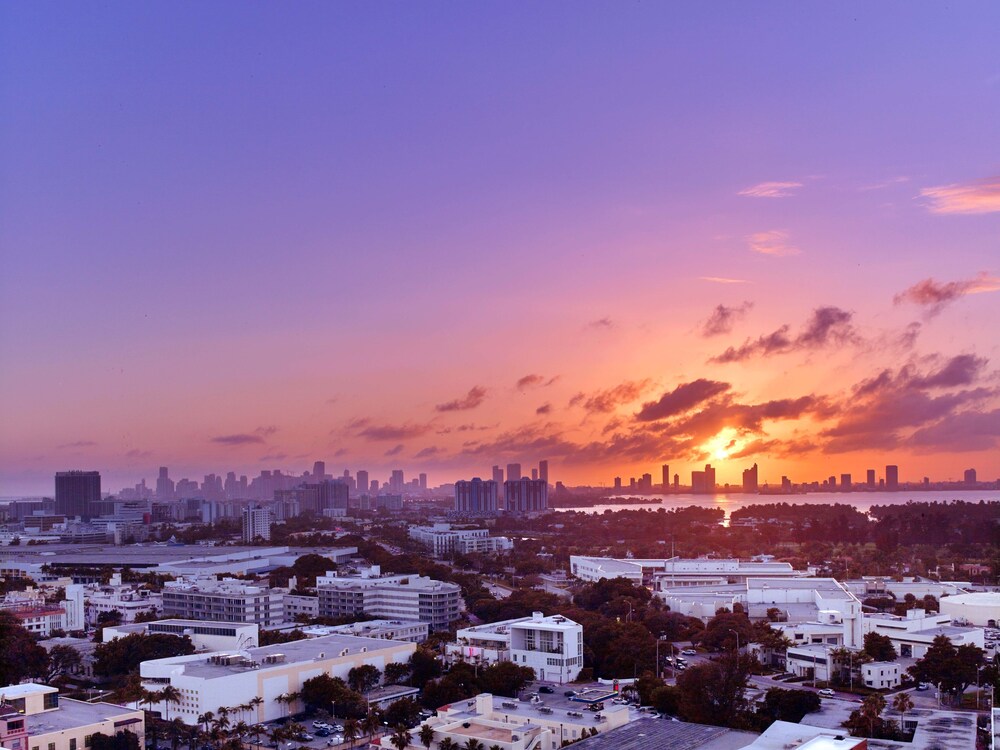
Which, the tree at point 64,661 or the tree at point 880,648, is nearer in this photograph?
the tree at point 880,648

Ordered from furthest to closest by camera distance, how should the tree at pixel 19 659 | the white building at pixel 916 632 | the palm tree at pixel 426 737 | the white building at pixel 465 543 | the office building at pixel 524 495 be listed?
the office building at pixel 524 495, the white building at pixel 465 543, the white building at pixel 916 632, the tree at pixel 19 659, the palm tree at pixel 426 737

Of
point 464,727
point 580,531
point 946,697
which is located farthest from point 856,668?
point 580,531

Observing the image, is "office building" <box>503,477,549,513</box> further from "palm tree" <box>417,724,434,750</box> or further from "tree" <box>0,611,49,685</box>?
"palm tree" <box>417,724,434,750</box>

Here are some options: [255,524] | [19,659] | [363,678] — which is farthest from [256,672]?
[255,524]

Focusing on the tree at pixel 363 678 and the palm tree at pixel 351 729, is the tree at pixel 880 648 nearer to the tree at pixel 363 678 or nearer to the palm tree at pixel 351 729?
the tree at pixel 363 678

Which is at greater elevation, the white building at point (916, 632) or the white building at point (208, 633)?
the white building at point (208, 633)

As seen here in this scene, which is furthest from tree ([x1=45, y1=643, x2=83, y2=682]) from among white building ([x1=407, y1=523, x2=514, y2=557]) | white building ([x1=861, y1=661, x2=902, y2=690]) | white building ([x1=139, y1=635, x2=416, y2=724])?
white building ([x1=407, y1=523, x2=514, y2=557])

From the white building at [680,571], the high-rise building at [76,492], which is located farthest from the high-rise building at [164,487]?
the white building at [680,571]
